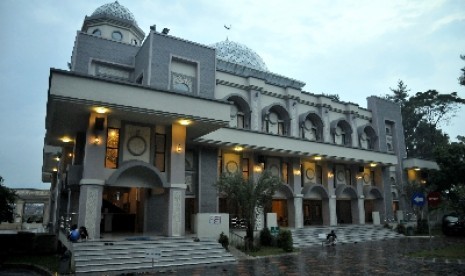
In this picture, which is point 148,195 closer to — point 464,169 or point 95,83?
point 95,83

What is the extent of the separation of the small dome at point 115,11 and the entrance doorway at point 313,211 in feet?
78.3

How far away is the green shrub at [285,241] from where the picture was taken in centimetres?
1880

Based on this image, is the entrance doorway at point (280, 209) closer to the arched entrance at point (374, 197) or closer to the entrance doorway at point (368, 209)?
the arched entrance at point (374, 197)

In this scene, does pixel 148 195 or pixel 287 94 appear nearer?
pixel 148 195

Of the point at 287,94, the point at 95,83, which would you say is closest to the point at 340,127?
the point at 287,94

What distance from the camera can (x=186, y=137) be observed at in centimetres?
2161

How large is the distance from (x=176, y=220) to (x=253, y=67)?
21401mm

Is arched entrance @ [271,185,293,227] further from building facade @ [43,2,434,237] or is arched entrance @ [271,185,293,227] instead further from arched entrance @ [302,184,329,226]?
arched entrance @ [302,184,329,226]

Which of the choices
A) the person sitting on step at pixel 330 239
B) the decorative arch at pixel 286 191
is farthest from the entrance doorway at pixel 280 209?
the person sitting on step at pixel 330 239

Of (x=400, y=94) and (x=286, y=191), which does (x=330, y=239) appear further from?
(x=400, y=94)

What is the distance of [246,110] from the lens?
28.8m

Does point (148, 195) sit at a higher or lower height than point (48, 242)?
higher

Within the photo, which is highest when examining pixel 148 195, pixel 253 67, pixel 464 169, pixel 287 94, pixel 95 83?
pixel 253 67

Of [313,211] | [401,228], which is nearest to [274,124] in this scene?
[313,211]
